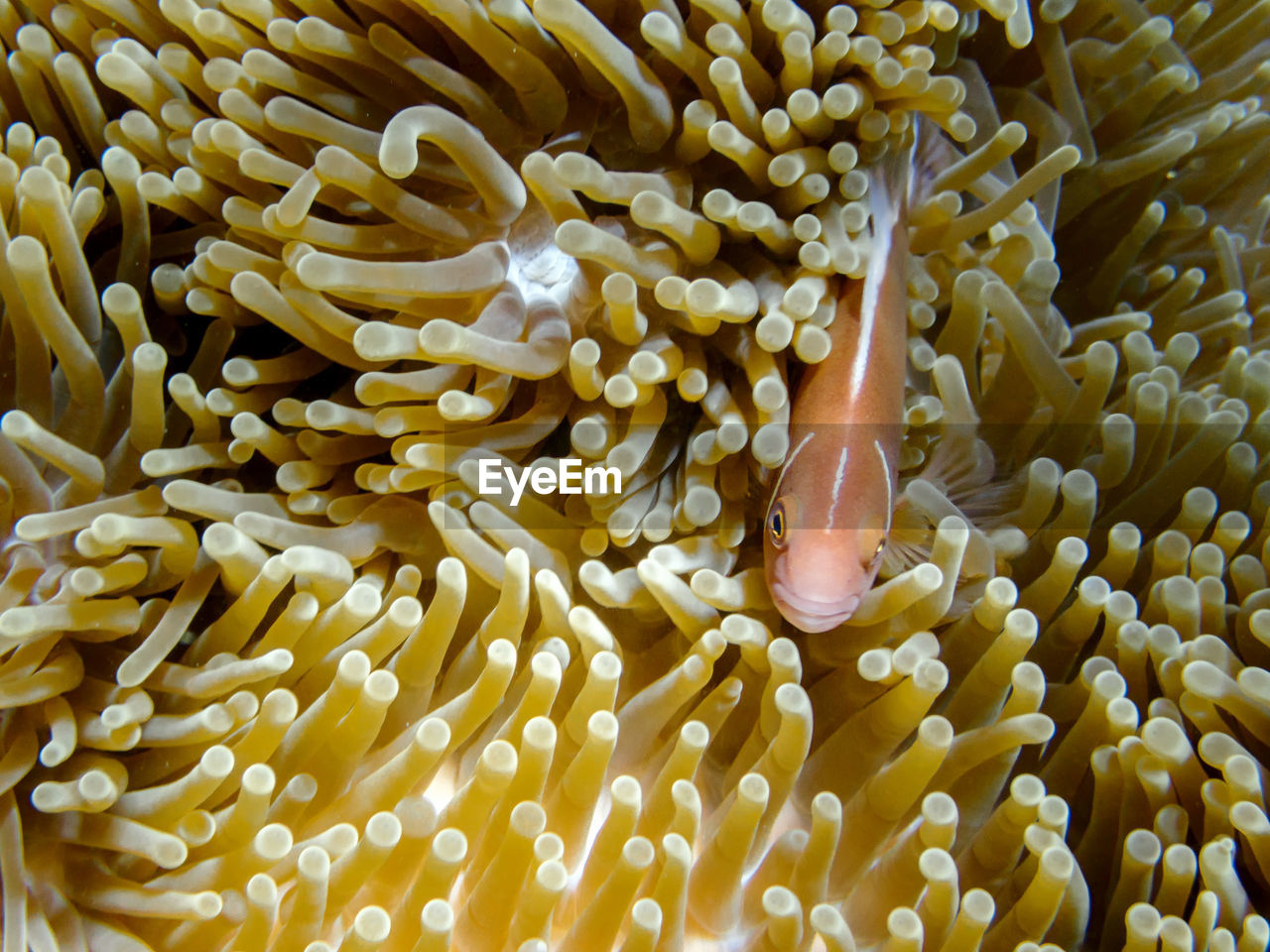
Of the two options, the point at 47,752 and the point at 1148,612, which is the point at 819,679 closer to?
the point at 1148,612

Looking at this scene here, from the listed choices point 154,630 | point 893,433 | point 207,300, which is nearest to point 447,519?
point 154,630

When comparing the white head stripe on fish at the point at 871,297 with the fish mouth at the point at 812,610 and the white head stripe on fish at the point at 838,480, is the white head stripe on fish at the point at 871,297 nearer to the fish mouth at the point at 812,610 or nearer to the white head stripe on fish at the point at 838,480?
the white head stripe on fish at the point at 838,480

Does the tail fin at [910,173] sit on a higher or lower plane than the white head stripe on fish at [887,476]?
higher

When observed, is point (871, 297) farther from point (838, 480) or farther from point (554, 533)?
point (554, 533)

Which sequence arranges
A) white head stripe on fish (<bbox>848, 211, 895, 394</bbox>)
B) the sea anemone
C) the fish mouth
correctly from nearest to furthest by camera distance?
the sea anemone, the fish mouth, white head stripe on fish (<bbox>848, 211, 895, 394</bbox>)

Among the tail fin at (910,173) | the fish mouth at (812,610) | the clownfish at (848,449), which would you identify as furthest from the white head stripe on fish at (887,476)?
the tail fin at (910,173)

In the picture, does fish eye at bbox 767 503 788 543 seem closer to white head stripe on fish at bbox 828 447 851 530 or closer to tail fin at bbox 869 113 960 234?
white head stripe on fish at bbox 828 447 851 530

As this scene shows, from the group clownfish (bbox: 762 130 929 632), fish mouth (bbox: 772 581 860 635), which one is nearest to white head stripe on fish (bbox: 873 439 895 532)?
clownfish (bbox: 762 130 929 632)

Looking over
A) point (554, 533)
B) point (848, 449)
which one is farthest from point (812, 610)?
point (554, 533)
